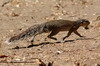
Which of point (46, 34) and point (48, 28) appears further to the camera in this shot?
point (46, 34)

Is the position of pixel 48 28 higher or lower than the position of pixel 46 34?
higher

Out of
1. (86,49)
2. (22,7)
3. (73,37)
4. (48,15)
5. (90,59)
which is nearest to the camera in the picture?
(90,59)

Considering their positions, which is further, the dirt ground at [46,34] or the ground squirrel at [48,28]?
the ground squirrel at [48,28]

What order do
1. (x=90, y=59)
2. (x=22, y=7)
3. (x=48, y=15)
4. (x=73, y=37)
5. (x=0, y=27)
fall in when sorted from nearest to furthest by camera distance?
(x=90, y=59) < (x=73, y=37) < (x=0, y=27) < (x=48, y=15) < (x=22, y=7)

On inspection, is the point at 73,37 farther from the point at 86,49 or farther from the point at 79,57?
the point at 79,57

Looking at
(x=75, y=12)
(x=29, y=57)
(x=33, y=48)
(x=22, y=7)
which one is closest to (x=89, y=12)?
(x=75, y=12)

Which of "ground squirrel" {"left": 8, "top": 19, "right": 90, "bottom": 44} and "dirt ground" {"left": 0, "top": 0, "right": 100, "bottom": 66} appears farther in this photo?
"ground squirrel" {"left": 8, "top": 19, "right": 90, "bottom": 44}

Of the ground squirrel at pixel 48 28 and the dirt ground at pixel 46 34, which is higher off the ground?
the ground squirrel at pixel 48 28

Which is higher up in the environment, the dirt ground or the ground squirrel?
the ground squirrel
